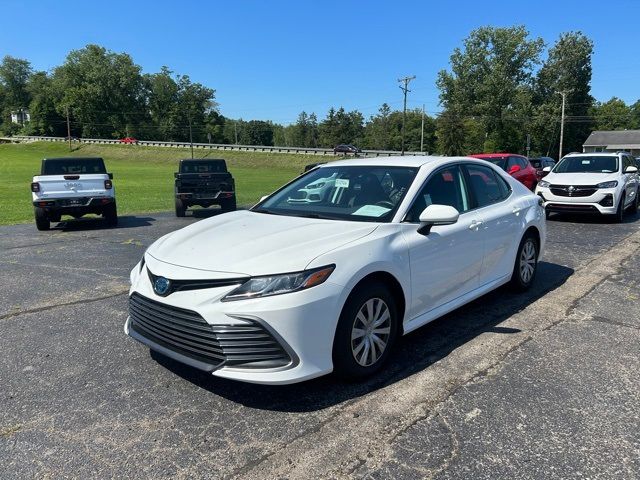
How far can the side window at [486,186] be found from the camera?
16.0 ft

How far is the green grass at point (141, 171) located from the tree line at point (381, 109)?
1655 cm

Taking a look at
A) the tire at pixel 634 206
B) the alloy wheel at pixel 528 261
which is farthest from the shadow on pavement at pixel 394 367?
the tire at pixel 634 206

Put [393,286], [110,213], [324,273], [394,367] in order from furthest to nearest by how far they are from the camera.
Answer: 1. [110,213]
2. [394,367]
3. [393,286]
4. [324,273]

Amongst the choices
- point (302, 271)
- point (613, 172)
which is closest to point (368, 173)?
point (302, 271)

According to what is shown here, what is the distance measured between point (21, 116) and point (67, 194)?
15041 cm

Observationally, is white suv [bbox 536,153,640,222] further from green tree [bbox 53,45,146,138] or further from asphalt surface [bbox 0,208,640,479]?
green tree [bbox 53,45,146,138]

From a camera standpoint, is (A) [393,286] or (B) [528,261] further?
(B) [528,261]

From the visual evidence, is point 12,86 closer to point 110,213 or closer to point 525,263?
point 110,213

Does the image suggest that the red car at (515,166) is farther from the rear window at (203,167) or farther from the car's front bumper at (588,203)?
the rear window at (203,167)

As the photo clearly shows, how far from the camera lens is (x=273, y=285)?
2.98 metres

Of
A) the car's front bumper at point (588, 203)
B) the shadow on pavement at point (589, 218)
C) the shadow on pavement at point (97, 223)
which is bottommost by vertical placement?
the shadow on pavement at point (97, 223)

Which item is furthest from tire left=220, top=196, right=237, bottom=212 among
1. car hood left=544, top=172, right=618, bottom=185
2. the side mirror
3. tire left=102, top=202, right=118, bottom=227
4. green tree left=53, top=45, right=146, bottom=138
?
green tree left=53, top=45, right=146, bottom=138

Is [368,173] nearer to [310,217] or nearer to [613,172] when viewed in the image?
[310,217]

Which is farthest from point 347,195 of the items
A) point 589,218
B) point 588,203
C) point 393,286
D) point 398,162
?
point 589,218
